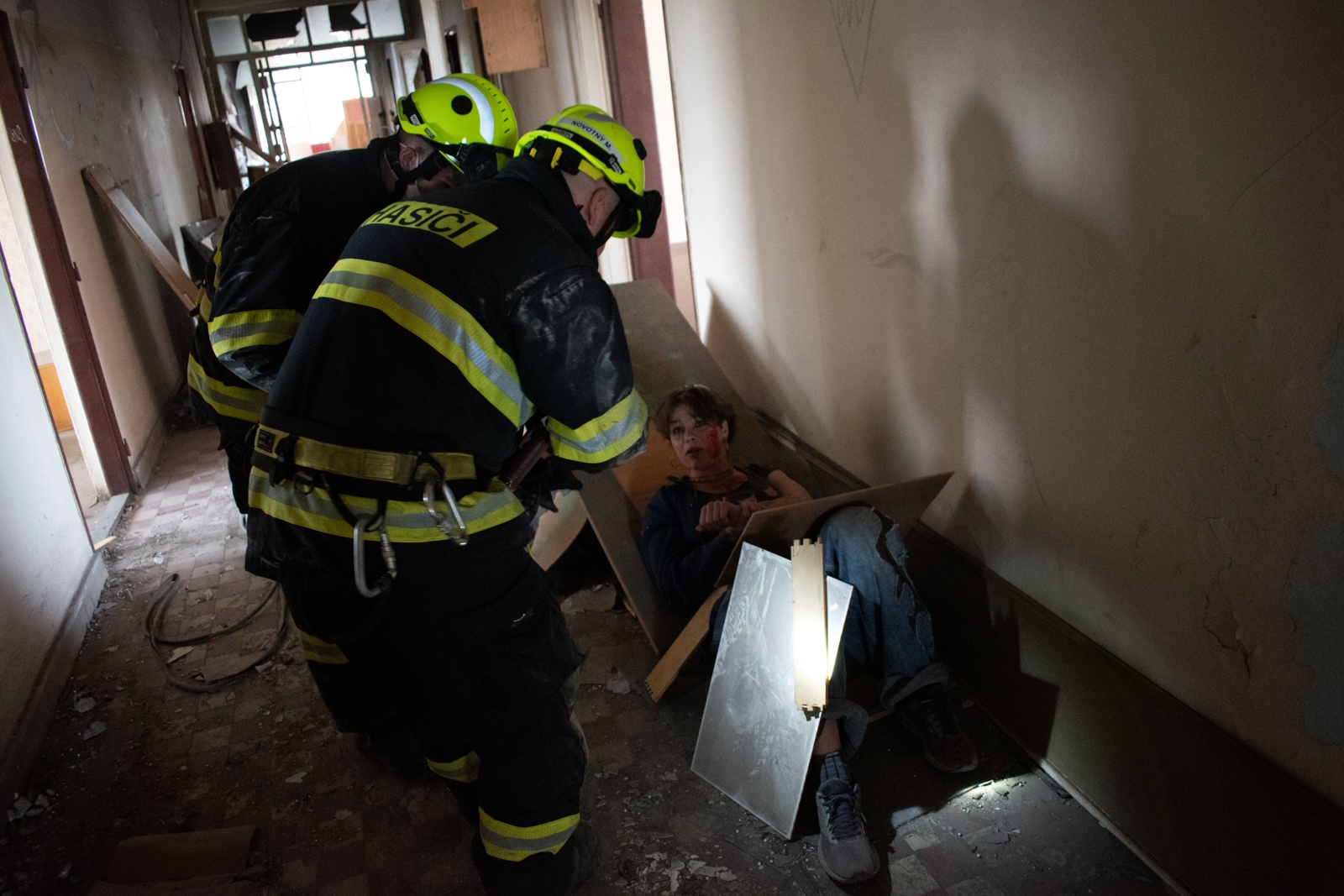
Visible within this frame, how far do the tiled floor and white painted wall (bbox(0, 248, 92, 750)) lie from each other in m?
0.21

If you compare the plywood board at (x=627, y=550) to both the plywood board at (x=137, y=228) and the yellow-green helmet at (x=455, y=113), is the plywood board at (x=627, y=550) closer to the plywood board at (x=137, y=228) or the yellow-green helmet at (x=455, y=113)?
the yellow-green helmet at (x=455, y=113)

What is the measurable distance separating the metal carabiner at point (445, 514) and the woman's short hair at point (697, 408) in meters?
1.19

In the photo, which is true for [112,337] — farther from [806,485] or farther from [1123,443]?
[1123,443]

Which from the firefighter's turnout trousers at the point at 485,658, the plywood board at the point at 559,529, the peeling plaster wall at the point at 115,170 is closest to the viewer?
the firefighter's turnout trousers at the point at 485,658

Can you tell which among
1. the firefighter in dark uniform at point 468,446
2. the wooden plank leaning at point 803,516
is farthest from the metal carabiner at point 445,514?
the wooden plank leaning at point 803,516

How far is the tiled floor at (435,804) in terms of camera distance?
189 centimetres

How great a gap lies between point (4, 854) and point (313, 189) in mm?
1785

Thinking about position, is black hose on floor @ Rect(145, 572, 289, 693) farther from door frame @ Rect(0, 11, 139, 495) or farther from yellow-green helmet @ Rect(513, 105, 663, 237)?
yellow-green helmet @ Rect(513, 105, 663, 237)

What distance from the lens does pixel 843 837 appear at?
1871 millimetres

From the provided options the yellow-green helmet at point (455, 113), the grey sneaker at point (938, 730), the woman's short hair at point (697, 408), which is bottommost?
the grey sneaker at point (938, 730)

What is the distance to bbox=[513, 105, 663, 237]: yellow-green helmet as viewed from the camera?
179cm

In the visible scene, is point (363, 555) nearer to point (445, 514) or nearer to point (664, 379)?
point (445, 514)

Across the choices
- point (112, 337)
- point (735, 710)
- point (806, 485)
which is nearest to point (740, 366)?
point (806, 485)

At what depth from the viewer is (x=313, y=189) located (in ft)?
7.25
